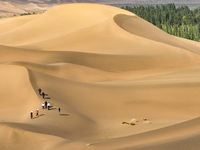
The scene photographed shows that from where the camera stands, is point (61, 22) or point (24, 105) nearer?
point (24, 105)

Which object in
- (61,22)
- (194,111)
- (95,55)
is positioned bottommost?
(194,111)

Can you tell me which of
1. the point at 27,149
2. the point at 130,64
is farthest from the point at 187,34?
the point at 27,149

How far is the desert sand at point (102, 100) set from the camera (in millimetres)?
13891

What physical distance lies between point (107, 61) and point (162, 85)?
60.0ft

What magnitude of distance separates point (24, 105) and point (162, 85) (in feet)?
30.2

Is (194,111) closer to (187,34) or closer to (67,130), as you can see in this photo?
(67,130)

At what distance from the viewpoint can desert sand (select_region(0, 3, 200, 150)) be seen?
13.9 m

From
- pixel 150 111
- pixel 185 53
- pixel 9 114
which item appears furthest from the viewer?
pixel 185 53

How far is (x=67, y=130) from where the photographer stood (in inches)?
Answer: 697

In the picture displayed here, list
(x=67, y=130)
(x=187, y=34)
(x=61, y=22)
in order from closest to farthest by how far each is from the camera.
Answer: (x=67, y=130) < (x=61, y=22) < (x=187, y=34)

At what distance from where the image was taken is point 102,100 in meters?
23.5

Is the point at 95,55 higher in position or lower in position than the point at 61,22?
lower

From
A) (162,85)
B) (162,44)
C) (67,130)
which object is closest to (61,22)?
(162,44)

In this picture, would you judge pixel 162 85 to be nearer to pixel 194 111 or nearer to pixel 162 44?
pixel 194 111
